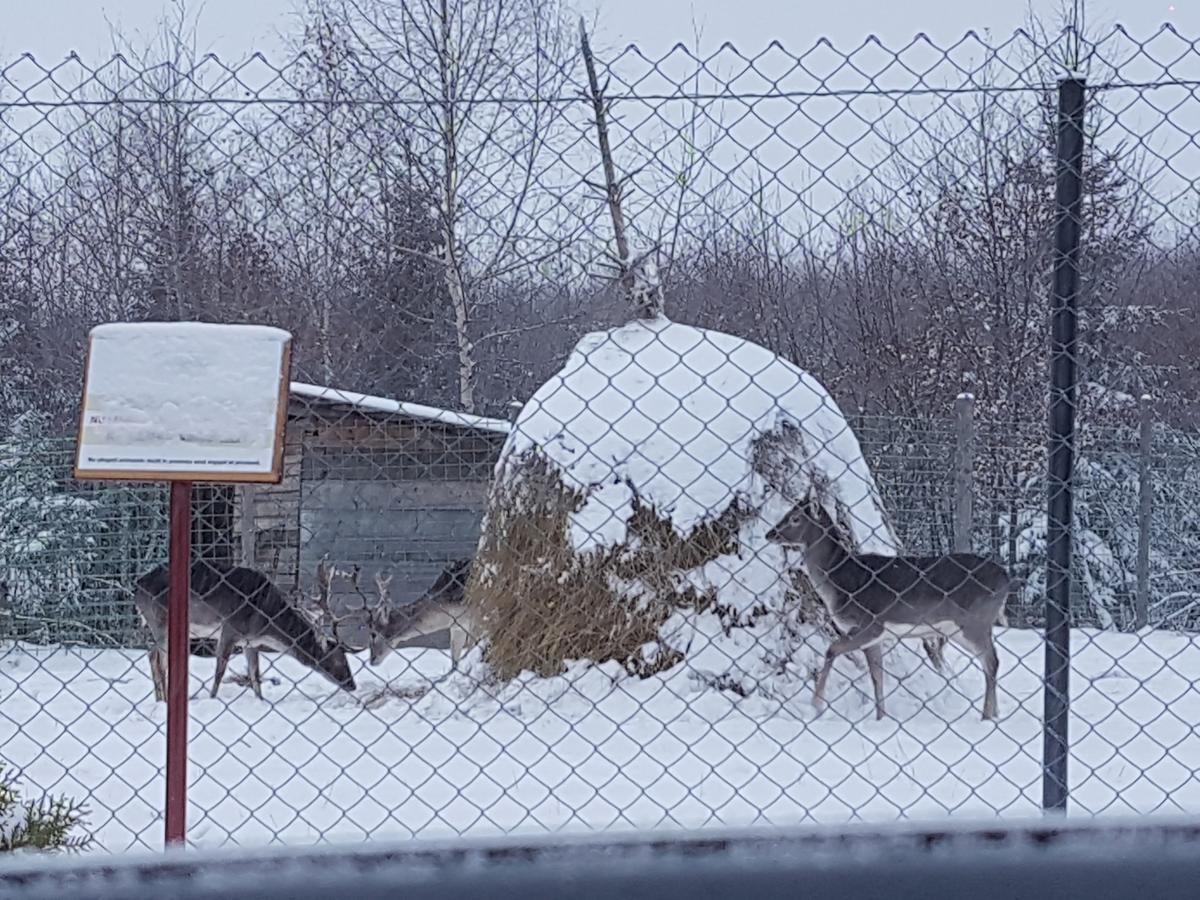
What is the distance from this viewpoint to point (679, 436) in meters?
5.12

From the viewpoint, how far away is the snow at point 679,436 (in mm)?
4973

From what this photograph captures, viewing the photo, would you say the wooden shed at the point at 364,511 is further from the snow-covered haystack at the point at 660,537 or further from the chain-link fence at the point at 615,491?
the snow-covered haystack at the point at 660,537

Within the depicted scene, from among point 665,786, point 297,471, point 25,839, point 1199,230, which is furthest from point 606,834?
point 297,471

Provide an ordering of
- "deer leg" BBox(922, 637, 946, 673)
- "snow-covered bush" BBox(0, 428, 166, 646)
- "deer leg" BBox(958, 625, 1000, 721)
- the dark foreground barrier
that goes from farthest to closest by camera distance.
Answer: "snow-covered bush" BBox(0, 428, 166, 646) < "deer leg" BBox(922, 637, 946, 673) < "deer leg" BBox(958, 625, 1000, 721) < the dark foreground barrier

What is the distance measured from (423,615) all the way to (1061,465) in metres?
4.95

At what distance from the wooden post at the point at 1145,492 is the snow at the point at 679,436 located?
2.17 m

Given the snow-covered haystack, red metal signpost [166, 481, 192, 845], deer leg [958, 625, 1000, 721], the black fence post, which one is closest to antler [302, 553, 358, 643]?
the snow-covered haystack

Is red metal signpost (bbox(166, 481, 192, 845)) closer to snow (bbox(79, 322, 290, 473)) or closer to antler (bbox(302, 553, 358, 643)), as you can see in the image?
snow (bbox(79, 322, 290, 473))

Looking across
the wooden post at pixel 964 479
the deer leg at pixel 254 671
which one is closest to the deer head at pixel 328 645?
the deer leg at pixel 254 671

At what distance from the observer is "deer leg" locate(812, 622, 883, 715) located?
198 inches

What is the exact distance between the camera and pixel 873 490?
5789 millimetres

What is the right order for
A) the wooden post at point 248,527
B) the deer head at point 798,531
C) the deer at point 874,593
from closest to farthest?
the deer at point 874,593
the deer head at point 798,531
the wooden post at point 248,527

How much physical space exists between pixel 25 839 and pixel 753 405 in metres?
3.29

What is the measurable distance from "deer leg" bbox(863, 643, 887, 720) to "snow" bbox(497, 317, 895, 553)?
44 centimetres
